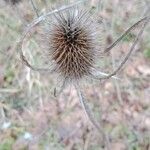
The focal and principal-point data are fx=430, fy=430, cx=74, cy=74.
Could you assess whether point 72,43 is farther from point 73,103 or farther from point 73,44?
point 73,103

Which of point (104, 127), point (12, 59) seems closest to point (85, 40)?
point (104, 127)

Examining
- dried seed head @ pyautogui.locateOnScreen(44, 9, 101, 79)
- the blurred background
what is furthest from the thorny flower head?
the blurred background

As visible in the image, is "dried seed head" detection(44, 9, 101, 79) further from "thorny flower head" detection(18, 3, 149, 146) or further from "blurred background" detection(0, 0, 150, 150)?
"blurred background" detection(0, 0, 150, 150)

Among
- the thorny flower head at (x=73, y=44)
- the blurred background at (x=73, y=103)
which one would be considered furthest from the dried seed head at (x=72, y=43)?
the blurred background at (x=73, y=103)

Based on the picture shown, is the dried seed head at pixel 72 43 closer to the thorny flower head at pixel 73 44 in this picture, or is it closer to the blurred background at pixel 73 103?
the thorny flower head at pixel 73 44

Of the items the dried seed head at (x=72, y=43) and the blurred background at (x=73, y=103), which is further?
the blurred background at (x=73, y=103)

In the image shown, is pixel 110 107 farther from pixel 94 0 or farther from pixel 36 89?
pixel 94 0
